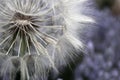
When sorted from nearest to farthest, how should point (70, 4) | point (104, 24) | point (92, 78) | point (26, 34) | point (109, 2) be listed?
point (26, 34) → point (70, 4) → point (92, 78) → point (104, 24) → point (109, 2)

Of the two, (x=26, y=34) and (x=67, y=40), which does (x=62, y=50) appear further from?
(x=26, y=34)

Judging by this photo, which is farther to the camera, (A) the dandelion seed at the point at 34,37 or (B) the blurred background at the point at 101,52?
(B) the blurred background at the point at 101,52

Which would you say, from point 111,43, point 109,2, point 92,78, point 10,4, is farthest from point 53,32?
point 109,2

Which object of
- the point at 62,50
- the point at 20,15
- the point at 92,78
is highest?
the point at 20,15

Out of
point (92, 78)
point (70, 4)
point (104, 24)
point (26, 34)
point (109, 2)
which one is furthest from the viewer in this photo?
point (109, 2)

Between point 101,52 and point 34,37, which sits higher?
point 34,37

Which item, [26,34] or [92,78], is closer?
[26,34]

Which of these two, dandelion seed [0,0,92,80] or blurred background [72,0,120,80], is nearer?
dandelion seed [0,0,92,80]

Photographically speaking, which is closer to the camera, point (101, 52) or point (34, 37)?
point (34, 37)
